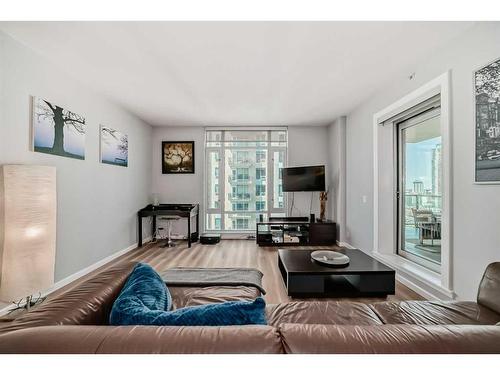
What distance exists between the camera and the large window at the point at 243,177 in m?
5.59

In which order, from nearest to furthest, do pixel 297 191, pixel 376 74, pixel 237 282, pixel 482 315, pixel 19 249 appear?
pixel 482 315
pixel 237 282
pixel 19 249
pixel 376 74
pixel 297 191

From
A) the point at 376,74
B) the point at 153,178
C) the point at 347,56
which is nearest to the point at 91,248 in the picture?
the point at 153,178

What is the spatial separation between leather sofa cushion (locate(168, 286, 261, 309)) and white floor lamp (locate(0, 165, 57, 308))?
1404mm

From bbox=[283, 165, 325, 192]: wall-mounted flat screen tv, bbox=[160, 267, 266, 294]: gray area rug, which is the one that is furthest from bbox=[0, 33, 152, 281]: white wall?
bbox=[283, 165, 325, 192]: wall-mounted flat screen tv

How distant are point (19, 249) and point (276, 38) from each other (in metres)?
2.88

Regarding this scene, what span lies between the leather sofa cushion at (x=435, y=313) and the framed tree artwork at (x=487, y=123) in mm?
1006

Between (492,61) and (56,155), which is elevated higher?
(492,61)

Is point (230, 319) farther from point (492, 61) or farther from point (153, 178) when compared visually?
point (153, 178)

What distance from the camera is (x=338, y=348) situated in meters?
0.72

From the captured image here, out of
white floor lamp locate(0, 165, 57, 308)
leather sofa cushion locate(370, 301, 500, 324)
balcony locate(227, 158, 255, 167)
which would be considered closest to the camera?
leather sofa cushion locate(370, 301, 500, 324)

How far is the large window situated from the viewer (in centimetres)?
559

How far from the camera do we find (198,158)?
553 cm

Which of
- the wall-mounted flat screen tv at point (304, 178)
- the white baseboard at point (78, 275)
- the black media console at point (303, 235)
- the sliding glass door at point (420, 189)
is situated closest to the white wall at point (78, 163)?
the white baseboard at point (78, 275)

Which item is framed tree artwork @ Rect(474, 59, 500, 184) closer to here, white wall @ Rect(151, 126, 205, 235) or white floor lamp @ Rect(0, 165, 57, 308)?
white floor lamp @ Rect(0, 165, 57, 308)
